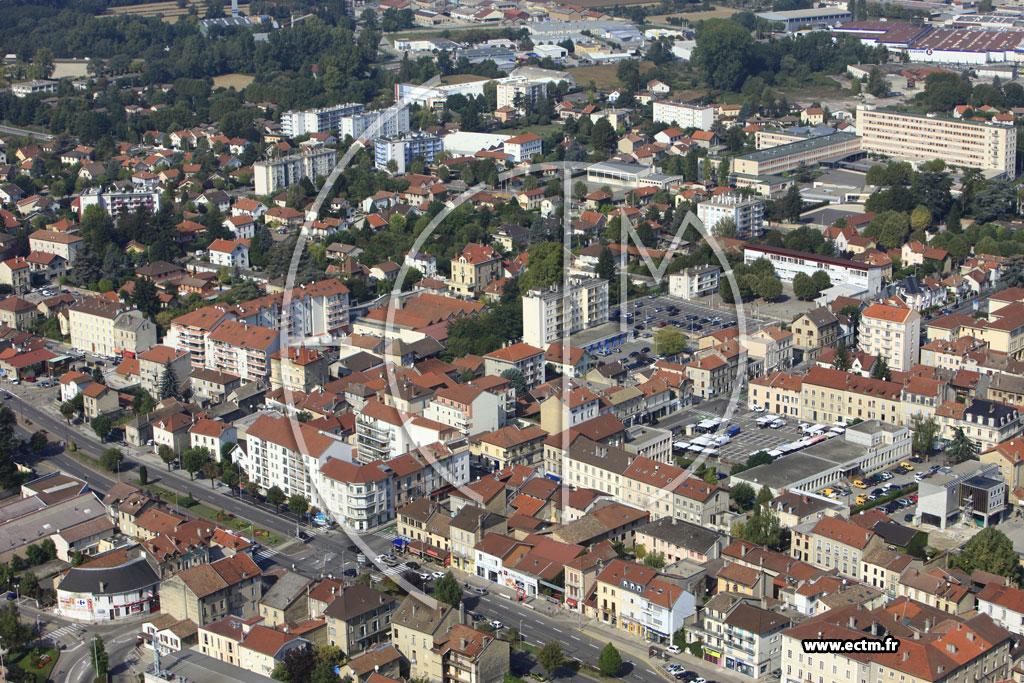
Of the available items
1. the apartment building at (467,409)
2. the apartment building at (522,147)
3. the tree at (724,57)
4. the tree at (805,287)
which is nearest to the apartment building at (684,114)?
the tree at (724,57)

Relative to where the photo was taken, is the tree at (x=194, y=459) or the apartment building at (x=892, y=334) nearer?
the tree at (x=194, y=459)

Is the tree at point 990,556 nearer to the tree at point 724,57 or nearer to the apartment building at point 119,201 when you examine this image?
the apartment building at point 119,201

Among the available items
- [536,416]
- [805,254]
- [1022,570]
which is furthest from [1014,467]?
[805,254]

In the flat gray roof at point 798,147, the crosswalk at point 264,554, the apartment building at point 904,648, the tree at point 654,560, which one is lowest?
the crosswalk at point 264,554

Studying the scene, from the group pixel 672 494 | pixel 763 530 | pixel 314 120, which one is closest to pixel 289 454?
pixel 672 494

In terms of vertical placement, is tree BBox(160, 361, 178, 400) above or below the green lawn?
above

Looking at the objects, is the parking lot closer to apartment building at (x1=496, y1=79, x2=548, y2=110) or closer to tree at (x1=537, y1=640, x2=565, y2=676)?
tree at (x1=537, y1=640, x2=565, y2=676)

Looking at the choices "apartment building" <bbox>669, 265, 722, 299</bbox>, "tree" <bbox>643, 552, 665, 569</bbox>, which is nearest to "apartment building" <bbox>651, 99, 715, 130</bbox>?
"apartment building" <bbox>669, 265, 722, 299</bbox>
